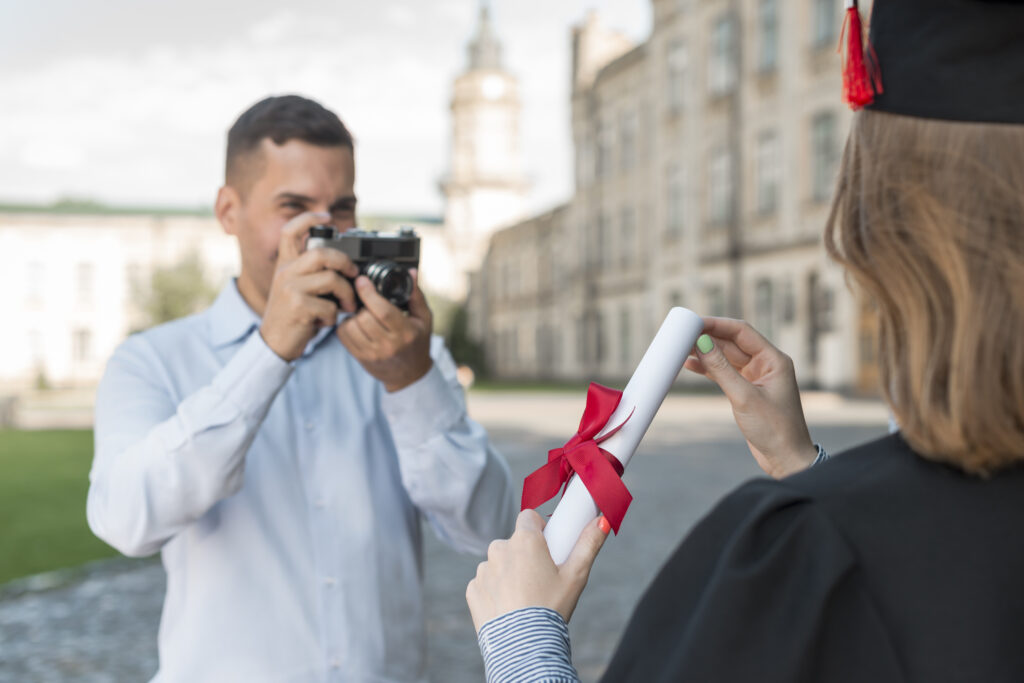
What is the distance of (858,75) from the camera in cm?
102

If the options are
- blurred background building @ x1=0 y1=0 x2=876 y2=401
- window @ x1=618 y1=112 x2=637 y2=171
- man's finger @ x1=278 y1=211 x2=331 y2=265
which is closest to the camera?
man's finger @ x1=278 y1=211 x2=331 y2=265

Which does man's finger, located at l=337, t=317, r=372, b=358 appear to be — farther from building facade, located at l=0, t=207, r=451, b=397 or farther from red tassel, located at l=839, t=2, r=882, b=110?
building facade, located at l=0, t=207, r=451, b=397

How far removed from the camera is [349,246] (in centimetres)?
198

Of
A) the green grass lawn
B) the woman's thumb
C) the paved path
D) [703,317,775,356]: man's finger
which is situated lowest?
the green grass lawn

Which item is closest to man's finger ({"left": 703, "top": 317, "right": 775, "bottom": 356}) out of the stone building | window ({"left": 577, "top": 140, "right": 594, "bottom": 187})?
the stone building

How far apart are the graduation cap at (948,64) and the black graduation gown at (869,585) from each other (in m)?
0.36

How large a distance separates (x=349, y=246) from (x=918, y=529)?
1.35 meters

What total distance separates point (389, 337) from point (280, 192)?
19.4 inches

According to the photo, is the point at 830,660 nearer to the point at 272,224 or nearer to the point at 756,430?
the point at 756,430

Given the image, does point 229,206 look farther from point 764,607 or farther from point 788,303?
point 788,303

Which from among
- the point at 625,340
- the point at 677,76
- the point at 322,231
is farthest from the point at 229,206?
the point at 625,340

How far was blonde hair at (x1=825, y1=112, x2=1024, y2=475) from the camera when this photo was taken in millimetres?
896

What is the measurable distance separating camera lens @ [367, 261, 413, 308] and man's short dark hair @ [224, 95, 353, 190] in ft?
1.31

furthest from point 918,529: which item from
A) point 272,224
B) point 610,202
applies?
point 610,202
